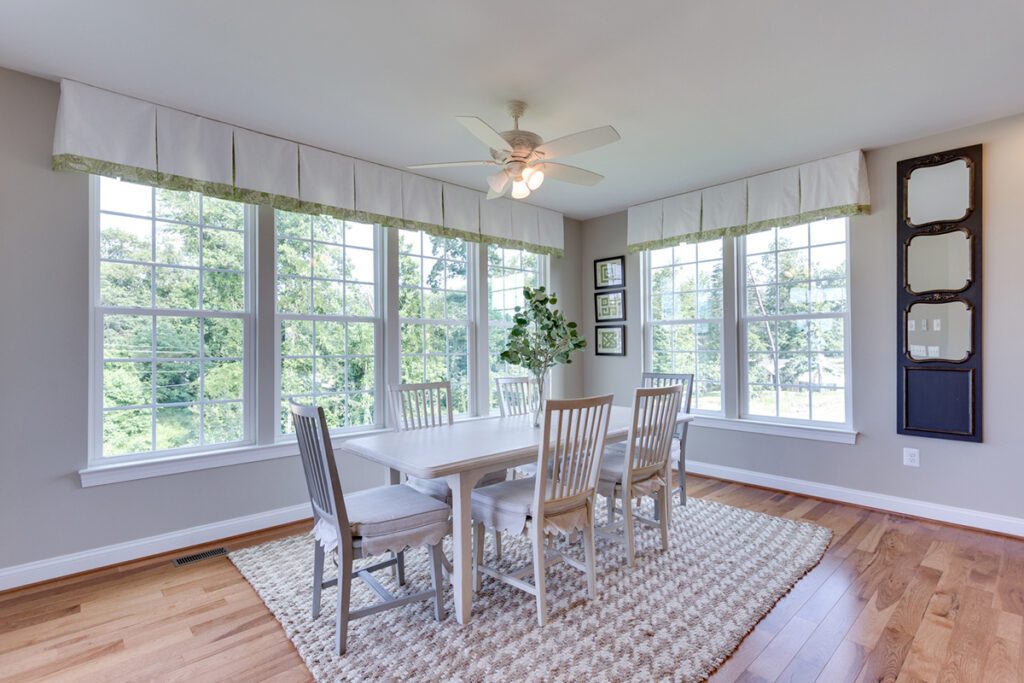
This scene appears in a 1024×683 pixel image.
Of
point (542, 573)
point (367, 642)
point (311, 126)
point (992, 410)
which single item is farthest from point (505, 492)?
point (992, 410)

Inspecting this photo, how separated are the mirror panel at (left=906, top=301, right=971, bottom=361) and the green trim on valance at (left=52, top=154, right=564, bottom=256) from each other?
3367 millimetres

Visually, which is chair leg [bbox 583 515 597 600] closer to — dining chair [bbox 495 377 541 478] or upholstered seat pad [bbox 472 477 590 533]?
upholstered seat pad [bbox 472 477 590 533]

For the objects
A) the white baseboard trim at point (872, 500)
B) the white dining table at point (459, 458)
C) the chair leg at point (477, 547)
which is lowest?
the white baseboard trim at point (872, 500)

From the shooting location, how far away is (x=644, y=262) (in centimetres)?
512

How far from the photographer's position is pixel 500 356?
3.10m

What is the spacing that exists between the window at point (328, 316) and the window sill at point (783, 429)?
107 inches

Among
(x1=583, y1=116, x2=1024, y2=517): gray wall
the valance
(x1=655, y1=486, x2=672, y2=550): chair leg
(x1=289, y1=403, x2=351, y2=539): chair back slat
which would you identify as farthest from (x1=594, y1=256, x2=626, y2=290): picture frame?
(x1=289, y1=403, x2=351, y2=539): chair back slat

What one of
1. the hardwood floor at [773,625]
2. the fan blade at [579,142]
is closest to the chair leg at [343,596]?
the hardwood floor at [773,625]

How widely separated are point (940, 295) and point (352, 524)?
3.94m

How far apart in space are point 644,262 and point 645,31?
3.06 metres

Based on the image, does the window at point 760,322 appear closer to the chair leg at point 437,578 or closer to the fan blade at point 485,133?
the fan blade at point 485,133

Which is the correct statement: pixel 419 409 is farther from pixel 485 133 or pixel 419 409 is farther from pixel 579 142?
pixel 579 142

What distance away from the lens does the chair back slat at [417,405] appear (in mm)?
3041

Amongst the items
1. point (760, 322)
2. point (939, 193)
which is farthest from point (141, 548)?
point (939, 193)
